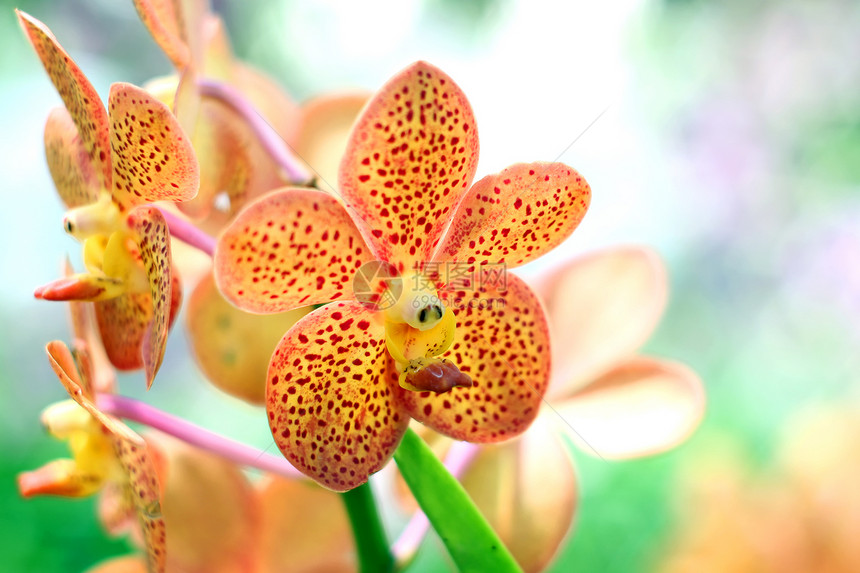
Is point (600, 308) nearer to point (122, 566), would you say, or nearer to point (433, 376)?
point (433, 376)

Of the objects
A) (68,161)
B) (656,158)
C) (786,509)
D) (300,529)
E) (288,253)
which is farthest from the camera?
(656,158)

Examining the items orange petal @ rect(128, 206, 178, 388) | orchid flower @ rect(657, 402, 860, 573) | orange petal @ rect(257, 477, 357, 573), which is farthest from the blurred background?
orange petal @ rect(128, 206, 178, 388)

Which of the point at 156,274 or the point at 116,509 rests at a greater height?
the point at 156,274

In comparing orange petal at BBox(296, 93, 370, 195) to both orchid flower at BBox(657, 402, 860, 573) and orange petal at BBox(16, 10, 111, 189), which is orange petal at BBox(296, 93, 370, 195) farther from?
orchid flower at BBox(657, 402, 860, 573)

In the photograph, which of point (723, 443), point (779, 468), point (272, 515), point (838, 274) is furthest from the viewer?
point (838, 274)

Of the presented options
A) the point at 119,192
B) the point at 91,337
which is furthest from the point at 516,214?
the point at 91,337

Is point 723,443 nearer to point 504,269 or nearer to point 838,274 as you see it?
point 838,274

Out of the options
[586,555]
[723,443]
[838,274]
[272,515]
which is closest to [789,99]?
[838,274]
